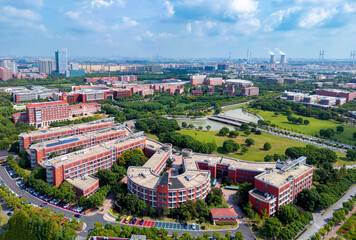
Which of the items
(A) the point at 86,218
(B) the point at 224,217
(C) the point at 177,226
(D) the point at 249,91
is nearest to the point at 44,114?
(A) the point at 86,218

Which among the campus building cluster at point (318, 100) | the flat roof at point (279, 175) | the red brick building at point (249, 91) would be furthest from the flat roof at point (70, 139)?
the red brick building at point (249, 91)

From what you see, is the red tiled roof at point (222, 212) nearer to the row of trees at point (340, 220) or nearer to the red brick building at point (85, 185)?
the row of trees at point (340, 220)

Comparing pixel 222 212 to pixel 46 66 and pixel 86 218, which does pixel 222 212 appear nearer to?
pixel 86 218

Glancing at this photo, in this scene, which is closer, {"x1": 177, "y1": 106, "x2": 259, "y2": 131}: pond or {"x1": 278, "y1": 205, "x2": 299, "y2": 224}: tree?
{"x1": 278, "y1": 205, "x2": 299, "y2": 224}: tree

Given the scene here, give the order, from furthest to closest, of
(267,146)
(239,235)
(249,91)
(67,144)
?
→ (249,91) < (267,146) < (67,144) < (239,235)

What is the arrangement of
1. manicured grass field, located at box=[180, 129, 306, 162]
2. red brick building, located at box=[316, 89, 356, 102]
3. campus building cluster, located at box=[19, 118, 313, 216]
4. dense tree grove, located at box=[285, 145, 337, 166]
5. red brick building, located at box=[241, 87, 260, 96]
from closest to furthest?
campus building cluster, located at box=[19, 118, 313, 216]
dense tree grove, located at box=[285, 145, 337, 166]
manicured grass field, located at box=[180, 129, 306, 162]
red brick building, located at box=[316, 89, 356, 102]
red brick building, located at box=[241, 87, 260, 96]

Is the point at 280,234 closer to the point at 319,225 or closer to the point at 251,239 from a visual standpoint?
the point at 251,239

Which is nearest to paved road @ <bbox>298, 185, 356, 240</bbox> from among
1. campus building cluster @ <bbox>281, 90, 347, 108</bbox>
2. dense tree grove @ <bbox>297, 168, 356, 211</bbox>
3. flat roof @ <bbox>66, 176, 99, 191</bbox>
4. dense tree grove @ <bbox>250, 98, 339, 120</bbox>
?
dense tree grove @ <bbox>297, 168, 356, 211</bbox>

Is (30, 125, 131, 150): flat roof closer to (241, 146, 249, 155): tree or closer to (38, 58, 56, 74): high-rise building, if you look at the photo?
(241, 146, 249, 155): tree
